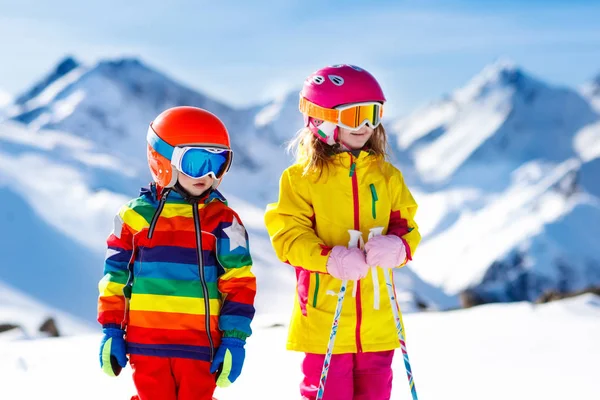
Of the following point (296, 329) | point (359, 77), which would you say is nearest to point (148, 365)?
point (296, 329)

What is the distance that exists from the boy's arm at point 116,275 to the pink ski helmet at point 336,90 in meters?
1.22

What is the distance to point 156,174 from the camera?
12.8 ft

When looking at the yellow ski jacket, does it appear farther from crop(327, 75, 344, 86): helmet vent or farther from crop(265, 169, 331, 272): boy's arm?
crop(327, 75, 344, 86): helmet vent

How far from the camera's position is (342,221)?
4.18 metres

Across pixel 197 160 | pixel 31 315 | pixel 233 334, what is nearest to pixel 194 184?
pixel 197 160

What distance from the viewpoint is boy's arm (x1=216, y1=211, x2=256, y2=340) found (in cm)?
372

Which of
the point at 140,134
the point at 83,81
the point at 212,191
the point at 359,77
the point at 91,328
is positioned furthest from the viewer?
the point at 83,81

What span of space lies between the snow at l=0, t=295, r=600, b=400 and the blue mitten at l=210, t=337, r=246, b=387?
219cm

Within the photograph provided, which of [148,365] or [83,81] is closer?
[148,365]

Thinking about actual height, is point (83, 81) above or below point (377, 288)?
above

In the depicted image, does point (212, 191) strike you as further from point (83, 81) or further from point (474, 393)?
point (83, 81)

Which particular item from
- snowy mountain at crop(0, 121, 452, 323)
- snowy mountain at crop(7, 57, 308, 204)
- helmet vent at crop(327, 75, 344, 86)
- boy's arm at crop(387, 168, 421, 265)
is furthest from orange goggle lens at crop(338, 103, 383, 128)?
snowy mountain at crop(7, 57, 308, 204)

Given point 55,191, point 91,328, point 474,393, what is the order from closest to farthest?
point 474,393
point 91,328
point 55,191

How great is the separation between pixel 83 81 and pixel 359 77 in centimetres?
16403
